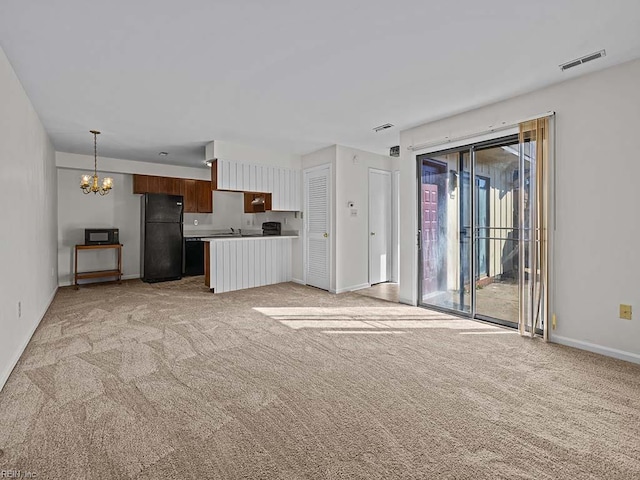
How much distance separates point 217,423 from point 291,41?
104 inches

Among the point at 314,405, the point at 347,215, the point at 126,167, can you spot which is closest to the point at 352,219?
the point at 347,215

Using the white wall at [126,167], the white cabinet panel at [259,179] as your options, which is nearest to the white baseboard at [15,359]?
the white wall at [126,167]

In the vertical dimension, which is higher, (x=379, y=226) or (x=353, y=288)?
(x=379, y=226)

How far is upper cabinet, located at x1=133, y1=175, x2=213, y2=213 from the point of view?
6.91 meters

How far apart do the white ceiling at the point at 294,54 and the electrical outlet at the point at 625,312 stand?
6.82 feet

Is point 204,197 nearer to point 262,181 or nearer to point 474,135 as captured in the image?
point 262,181

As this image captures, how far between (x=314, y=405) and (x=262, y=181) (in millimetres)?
4446

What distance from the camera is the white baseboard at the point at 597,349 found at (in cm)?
277

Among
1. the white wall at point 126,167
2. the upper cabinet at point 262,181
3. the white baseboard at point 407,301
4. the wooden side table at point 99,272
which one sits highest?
the white wall at point 126,167

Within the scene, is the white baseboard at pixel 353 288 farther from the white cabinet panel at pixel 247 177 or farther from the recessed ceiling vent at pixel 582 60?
the recessed ceiling vent at pixel 582 60

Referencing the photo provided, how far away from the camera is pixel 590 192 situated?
2.98 m

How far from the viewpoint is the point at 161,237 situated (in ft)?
22.1

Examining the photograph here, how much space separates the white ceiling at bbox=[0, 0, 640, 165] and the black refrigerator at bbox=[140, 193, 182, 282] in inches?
102

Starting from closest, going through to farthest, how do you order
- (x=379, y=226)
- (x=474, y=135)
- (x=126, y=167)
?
(x=474, y=135)
(x=379, y=226)
(x=126, y=167)
